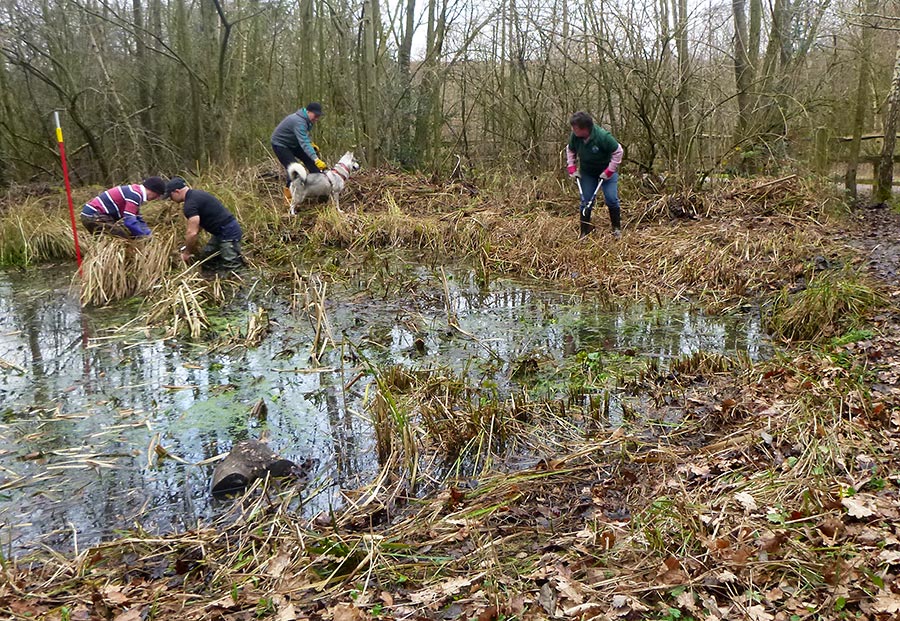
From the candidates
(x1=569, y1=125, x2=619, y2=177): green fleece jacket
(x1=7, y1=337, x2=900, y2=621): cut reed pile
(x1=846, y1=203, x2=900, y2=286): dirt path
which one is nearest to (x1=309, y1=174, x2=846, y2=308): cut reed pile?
(x1=846, y1=203, x2=900, y2=286): dirt path

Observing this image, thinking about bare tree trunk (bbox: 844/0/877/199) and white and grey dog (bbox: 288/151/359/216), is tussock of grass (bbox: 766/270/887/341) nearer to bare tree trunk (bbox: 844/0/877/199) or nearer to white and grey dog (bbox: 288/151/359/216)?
bare tree trunk (bbox: 844/0/877/199)

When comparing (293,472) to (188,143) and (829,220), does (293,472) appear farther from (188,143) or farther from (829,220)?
(188,143)

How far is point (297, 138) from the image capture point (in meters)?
9.47

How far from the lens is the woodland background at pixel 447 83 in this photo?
9.48m

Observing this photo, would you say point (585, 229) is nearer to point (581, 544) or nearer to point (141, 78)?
point (581, 544)

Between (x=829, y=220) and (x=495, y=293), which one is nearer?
(x=495, y=293)

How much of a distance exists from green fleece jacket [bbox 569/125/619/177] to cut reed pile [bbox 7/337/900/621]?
4670 mm

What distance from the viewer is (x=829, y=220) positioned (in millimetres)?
8484

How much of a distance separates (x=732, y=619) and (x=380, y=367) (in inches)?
131

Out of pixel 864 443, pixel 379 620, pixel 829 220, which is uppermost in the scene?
pixel 829 220

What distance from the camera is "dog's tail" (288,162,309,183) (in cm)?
948

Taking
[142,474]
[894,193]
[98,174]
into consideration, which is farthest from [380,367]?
[98,174]

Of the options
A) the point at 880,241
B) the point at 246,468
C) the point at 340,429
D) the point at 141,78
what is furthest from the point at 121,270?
the point at 880,241

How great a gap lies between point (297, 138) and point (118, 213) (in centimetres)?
270
